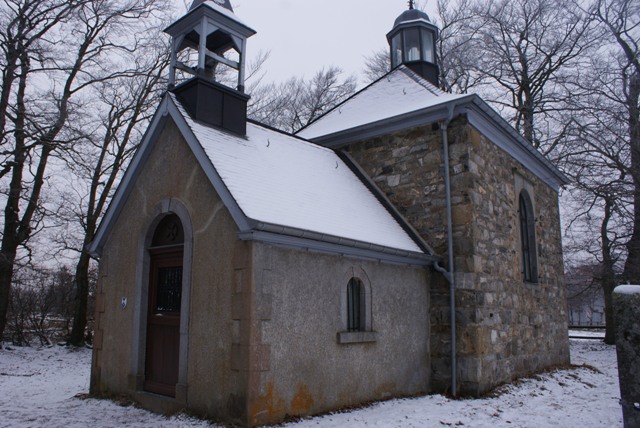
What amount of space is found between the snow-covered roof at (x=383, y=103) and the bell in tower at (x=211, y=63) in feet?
8.54

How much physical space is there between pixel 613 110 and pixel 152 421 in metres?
14.7

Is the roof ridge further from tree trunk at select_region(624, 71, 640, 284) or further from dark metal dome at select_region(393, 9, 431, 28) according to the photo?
tree trunk at select_region(624, 71, 640, 284)

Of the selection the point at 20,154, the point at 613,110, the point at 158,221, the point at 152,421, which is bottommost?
the point at 152,421

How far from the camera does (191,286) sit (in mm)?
6992

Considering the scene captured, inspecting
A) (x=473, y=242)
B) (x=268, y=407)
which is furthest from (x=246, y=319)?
(x=473, y=242)

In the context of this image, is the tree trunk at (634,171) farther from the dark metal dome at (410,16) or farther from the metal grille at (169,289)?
Result: the metal grille at (169,289)

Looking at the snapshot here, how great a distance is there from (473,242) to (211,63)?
18.3 ft

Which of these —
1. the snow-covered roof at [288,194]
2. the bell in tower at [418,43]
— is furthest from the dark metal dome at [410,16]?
the snow-covered roof at [288,194]

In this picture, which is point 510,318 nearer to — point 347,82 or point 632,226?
point 632,226

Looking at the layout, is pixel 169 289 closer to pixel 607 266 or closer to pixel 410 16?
pixel 410 16

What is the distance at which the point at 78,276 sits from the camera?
55.2 ft

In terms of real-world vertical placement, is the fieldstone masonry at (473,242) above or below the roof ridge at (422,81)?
below

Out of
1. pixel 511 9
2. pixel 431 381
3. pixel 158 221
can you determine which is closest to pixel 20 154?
pixel 158 221

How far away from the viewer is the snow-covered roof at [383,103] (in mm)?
10180
